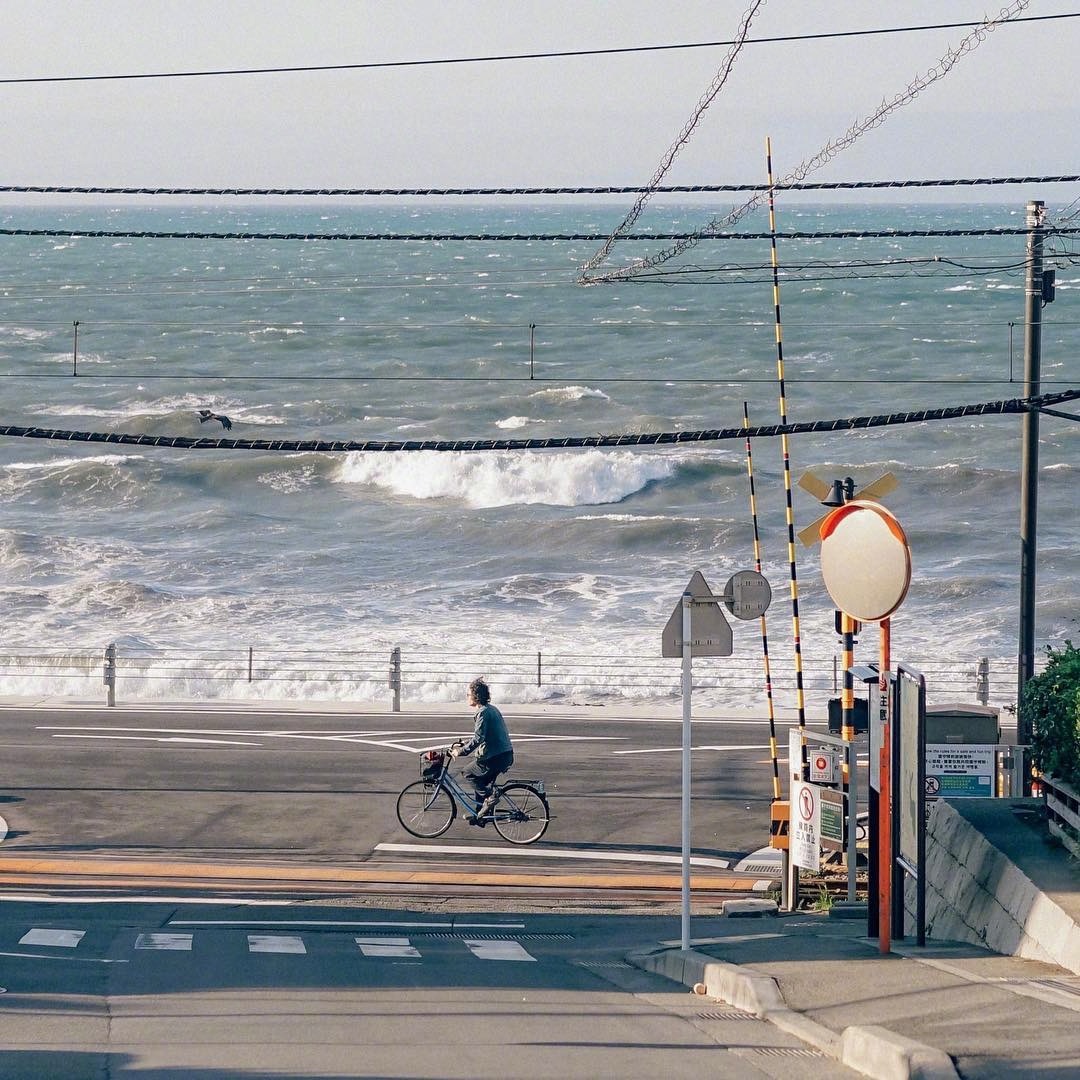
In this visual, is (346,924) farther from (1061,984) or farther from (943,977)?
(1061,984)

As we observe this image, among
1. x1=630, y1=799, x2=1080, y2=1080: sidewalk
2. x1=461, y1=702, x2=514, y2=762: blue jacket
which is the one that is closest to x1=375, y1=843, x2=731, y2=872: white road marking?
x1=461, y1=702, x2=514, y2=762: blue jacket

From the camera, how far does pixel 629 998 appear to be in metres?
9.63

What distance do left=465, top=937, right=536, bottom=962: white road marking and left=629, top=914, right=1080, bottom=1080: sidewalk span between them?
0.90 meters

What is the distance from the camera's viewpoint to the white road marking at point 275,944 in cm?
1143

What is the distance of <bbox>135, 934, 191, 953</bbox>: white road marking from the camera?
38.1ft

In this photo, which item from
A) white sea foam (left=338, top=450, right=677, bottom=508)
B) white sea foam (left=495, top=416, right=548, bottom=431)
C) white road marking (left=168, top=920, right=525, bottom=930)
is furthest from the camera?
white sea foam (left=495, top=416, right=548, bottom=431)

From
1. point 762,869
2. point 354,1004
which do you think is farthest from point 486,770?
point 354,1004

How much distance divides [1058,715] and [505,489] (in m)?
43.3

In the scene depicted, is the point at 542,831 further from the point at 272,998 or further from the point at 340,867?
the point at 272,998

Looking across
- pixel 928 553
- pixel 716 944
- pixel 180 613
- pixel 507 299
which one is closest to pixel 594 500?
pixel 928 553

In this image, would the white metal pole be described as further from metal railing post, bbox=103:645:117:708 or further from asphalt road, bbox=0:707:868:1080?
metal railing post, bbox=103:645:117:708

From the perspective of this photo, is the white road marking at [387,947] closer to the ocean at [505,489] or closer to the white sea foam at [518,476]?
the ocean at [505,489]

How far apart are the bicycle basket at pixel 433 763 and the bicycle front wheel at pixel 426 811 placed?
8cm

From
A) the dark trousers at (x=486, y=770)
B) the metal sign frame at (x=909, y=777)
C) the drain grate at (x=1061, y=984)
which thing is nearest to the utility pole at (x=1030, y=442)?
the dark trousers at (x=486, y=770)
